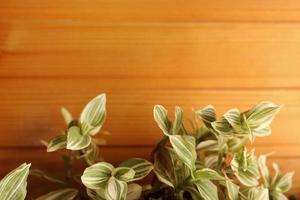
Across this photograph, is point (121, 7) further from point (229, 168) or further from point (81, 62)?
point (229, 168)

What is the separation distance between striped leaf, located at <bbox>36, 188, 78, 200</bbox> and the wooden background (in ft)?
0.55

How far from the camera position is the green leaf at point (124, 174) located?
0.82 metres

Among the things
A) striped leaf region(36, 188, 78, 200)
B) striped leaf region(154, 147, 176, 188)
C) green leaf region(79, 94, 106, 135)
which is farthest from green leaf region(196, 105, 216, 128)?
striped leaf region(36, 188, 78, 200)

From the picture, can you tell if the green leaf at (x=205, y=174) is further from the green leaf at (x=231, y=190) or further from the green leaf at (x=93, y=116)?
the green leaf at (x=93, y=116)

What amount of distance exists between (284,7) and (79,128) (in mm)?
564

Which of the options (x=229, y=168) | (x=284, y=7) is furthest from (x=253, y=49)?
(x=229, y=168)

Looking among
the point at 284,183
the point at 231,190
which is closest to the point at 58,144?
the point at 231,190

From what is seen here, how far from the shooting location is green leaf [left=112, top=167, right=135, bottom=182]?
32.5 inches

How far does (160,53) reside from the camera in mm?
1011

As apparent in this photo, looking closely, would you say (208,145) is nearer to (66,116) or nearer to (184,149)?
(184,149)

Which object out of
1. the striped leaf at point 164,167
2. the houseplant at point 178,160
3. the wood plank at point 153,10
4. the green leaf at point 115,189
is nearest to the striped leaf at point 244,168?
the houseplant at point 178,160

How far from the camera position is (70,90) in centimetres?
101

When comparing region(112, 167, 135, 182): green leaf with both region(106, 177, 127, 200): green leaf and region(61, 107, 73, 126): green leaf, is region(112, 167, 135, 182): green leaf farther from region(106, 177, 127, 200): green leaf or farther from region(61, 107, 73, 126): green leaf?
region(61, 107, 73, 126): green leaf

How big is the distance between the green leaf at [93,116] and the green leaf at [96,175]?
82mm
